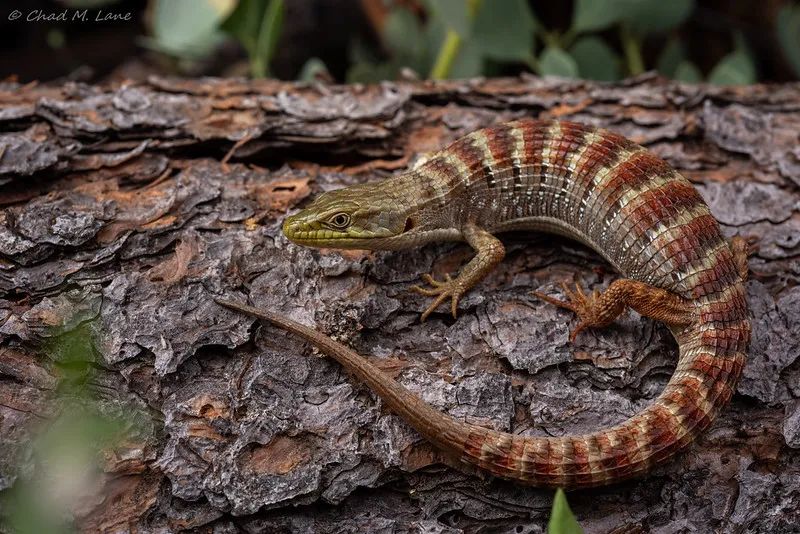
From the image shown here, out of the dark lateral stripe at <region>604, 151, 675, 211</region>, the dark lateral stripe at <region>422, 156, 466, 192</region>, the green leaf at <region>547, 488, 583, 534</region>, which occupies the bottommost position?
the green leaf at <region>547, 488, 583, 534</region>

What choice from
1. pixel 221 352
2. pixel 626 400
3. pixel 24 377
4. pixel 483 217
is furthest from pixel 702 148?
pixel 24 377

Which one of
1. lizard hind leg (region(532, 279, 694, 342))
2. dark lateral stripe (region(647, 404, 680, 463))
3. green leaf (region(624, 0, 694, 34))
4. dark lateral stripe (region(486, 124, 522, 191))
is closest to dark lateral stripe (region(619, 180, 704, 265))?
lizard hind leg (region(532, 279, 694, 342))

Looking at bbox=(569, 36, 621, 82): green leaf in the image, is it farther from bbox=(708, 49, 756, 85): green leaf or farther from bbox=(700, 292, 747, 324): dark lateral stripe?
bbox=(700, 292, 747, 324): dark lateral stripe

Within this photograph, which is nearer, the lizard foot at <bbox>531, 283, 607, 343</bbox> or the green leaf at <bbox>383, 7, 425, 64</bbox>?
the lizard foot at <bbox>531, 283, 607, 343</bbox>

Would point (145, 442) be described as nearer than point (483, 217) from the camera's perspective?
Yes

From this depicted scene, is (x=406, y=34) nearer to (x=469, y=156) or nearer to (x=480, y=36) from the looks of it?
(x=480, y=36)

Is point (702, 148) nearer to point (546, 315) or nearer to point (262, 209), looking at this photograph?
point (546, 315)

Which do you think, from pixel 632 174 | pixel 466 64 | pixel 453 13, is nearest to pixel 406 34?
pixel 466 64

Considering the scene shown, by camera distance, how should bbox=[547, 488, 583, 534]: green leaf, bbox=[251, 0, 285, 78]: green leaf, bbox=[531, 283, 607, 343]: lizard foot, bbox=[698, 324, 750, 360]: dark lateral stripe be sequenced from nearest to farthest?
1. bbox=[547, 488, 583, 534]: green leaf
2. bbox=[698, 324, 750, 360]: dark lateral stripe
3. bbox=[531, 283, 607, 343]: lizard foot
4. bbox=[251, 0, 285, 78]: green leaf
